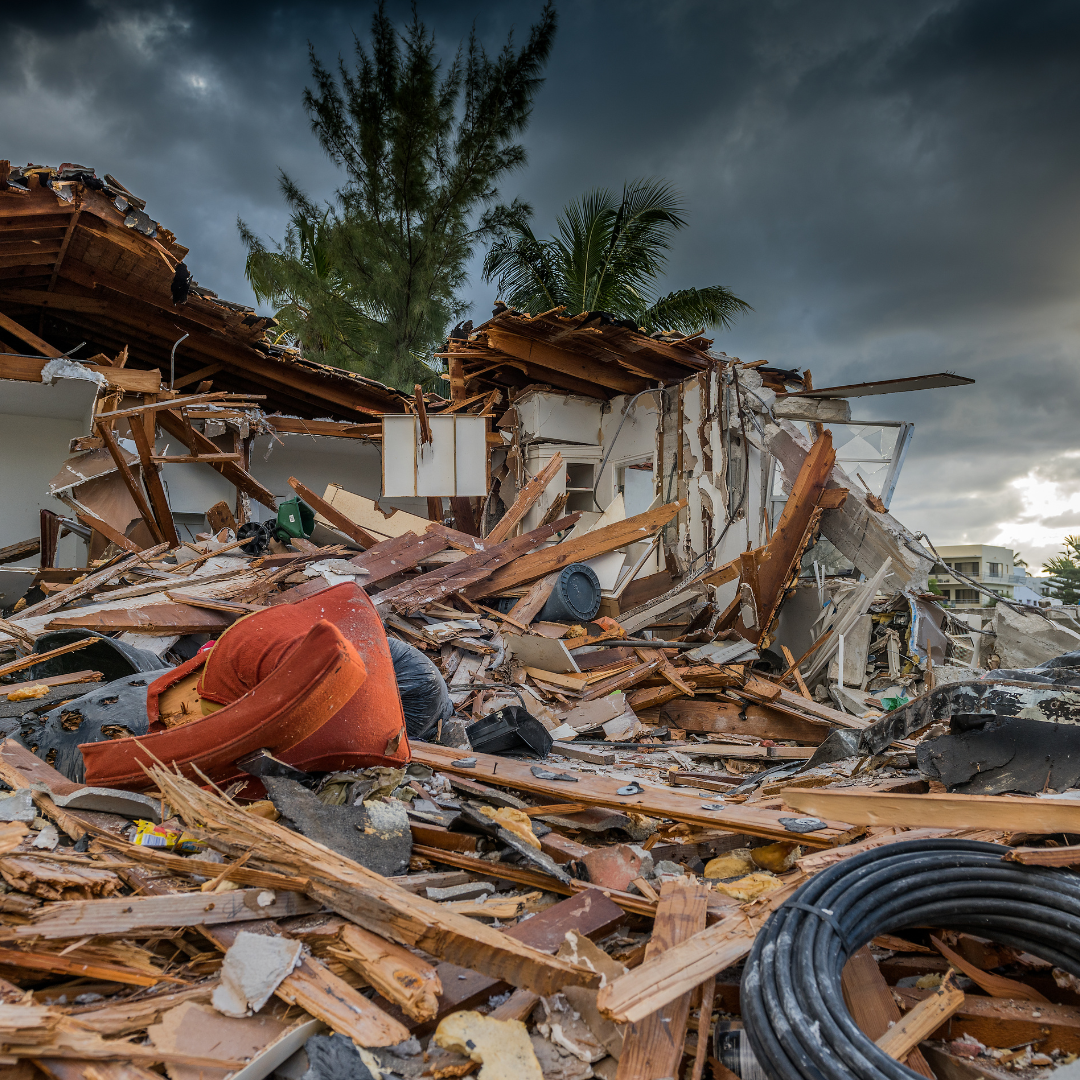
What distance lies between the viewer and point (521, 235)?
1716 centimetres

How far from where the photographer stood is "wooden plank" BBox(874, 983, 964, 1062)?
1.82 meters

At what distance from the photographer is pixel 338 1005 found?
1.87 meters

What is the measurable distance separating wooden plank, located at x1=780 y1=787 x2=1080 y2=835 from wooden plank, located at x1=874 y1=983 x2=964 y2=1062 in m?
0.77

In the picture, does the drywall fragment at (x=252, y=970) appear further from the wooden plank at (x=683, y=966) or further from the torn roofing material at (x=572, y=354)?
the torn roofing material at (x=572, y=354)

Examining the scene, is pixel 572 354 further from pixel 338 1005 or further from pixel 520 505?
pixel 338 1005

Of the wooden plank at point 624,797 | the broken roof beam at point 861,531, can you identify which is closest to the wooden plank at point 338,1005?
the wooden plank at point 624,797

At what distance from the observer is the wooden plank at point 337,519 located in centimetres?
883

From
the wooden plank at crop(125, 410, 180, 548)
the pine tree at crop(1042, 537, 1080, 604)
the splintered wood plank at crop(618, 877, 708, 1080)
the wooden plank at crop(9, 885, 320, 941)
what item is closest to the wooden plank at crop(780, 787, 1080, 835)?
the splintered wood plank at crop(618, 877, 708, 1080)

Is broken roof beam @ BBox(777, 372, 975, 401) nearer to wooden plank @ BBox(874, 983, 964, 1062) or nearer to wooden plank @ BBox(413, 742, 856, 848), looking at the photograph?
wooden plank @ BBox(413, 742, 856, 848)

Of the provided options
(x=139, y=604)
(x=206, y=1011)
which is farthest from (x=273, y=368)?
(x=206, y=1011)

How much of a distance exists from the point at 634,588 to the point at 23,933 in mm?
7010

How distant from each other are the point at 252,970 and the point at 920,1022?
182 centimetres

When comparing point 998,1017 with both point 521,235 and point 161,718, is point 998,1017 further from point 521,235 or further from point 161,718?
point 521,235

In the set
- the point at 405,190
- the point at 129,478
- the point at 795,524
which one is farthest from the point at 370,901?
the point at 405,190
